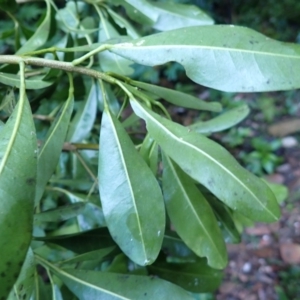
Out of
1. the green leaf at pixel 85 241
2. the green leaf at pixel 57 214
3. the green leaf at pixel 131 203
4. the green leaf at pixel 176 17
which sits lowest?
the green leaf at pixel 85 241

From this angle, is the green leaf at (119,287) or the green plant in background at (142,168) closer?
the green plant in background at (142,168)

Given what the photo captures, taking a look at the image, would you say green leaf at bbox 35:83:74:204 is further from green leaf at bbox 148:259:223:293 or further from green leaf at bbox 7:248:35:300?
green leaf at bbox 148:259:223:293

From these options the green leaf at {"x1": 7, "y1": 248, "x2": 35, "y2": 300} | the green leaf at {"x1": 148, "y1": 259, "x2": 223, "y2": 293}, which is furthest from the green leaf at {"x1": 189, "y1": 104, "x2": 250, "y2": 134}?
the green leaf at {"x1": 7, "y1": 248, "x2": 35, "y2": 300}

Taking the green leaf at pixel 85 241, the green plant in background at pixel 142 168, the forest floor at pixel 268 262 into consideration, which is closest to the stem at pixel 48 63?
the green plant in background at pixel 142 168

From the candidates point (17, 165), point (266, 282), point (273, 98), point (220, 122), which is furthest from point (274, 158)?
point (17, 165)

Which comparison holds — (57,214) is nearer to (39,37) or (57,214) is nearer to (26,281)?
(26,281)

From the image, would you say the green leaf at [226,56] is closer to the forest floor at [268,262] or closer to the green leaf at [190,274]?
the green leaf at [190,274]
